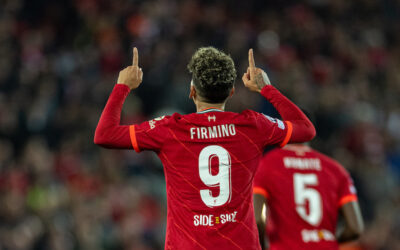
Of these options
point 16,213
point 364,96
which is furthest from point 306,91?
point 16,213

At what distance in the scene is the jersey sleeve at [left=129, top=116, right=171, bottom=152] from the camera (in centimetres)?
340

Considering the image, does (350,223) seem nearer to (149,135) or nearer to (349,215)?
(349,215)

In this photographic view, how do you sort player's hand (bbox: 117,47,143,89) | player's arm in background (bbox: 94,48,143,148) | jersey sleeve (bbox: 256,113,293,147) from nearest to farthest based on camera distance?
player's arm in background (bbox: 94,48,143,148) → jersey sleeve (bbox: 256,113,293,147) → player's hand (bbox: 117,47,143,89)

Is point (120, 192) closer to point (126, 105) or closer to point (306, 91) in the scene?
point (126, 105)

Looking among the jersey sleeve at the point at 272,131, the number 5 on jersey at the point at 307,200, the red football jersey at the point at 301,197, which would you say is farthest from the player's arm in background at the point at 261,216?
the jersey sleeve at the point at 272,131

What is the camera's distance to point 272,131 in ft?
11.6

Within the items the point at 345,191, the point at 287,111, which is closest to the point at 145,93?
the point at 345,191

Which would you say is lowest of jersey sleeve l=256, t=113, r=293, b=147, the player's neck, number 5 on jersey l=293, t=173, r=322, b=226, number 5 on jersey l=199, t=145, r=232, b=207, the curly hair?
number 5 on jersey l=293, t=173, r=322, b=226

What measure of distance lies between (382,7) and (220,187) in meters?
12.6

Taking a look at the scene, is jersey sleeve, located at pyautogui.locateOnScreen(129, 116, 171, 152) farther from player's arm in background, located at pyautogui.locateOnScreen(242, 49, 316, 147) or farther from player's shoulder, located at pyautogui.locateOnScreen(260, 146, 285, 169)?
player's shoulder, located at pyautogui.locateOnScreen(260, 146, 285, 169)

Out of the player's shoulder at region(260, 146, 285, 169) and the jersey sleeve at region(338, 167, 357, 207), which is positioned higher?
the player's shoulder at region(260, 146, 285, 169)

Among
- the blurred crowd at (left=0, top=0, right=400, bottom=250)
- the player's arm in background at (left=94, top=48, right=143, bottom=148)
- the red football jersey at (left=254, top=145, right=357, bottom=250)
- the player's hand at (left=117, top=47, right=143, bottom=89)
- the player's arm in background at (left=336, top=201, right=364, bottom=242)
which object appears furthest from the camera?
the blurred crowd at (left=0, top=0, right=400, bottom=250)

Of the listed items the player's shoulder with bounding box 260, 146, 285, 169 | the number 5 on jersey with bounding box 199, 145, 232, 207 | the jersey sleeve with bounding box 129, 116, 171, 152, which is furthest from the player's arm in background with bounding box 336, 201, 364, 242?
the jersey sleeve with bounding box 129, 116, 171, 152

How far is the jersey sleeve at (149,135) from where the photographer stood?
340 cm
